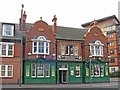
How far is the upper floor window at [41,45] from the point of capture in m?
42.3

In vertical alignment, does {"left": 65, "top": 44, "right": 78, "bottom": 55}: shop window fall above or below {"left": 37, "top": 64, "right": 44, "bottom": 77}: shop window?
above

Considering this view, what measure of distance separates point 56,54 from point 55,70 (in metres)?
2.86

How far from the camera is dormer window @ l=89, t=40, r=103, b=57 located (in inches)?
1873

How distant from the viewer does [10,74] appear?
4028 centimetres

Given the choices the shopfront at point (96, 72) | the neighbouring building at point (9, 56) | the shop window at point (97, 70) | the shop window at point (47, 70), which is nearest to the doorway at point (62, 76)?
the shop window at point (47, 70)

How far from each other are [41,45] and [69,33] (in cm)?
795

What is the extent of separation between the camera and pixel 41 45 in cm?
4291

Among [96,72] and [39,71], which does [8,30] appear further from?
[96,72]

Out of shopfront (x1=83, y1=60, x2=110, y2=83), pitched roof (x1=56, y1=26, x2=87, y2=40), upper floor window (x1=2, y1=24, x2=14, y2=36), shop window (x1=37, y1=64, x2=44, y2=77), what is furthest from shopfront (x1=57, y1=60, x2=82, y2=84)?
upper floor window (x1=2, y1=24, x2=14, y2=36)

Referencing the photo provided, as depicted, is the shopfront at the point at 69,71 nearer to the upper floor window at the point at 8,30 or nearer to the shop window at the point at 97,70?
the shop window at the point at 97,70

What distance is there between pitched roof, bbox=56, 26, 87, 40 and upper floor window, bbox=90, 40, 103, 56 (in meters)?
2.64

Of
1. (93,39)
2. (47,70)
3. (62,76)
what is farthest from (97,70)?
(47,70)

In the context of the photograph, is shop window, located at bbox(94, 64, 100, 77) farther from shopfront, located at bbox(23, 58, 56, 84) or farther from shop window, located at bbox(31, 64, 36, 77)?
shop window, located at bbox(31, 64, 36, 77)

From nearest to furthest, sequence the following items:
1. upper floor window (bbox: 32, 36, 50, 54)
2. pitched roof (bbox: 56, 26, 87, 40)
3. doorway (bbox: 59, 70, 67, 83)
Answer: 1. upper floor window (bbox: 32, 36, 50, 54)
2. doorway (bbox: 59, 70, 67, 83)
3. pitched roof (bbox: 56, 26, 87, 40)
